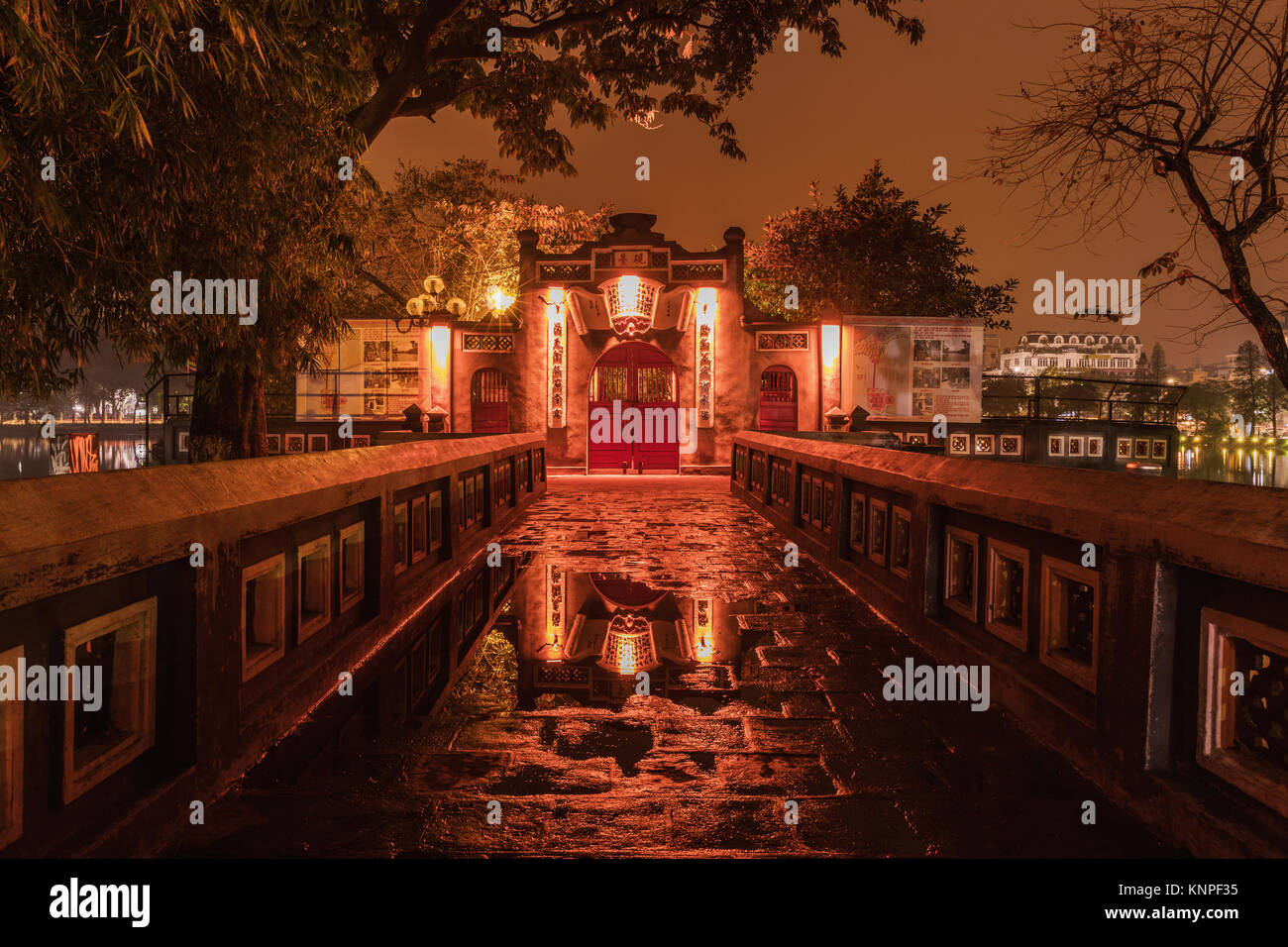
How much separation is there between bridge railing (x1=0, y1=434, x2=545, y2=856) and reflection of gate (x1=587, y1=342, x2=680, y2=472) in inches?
720

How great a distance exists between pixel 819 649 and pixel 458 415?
807 inches

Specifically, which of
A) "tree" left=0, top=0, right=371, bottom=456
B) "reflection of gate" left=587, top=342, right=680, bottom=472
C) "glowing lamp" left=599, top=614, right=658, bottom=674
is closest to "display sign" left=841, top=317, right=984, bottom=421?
"reflection of gate" left=587, top=342, right=680, bottom=472

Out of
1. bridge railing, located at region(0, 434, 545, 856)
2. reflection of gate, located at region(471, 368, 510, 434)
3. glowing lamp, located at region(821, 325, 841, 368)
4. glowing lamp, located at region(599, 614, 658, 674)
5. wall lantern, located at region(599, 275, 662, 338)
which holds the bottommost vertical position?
glowing lamp, located at region(599, 614, 658, 674)

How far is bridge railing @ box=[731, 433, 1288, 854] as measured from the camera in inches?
97.8

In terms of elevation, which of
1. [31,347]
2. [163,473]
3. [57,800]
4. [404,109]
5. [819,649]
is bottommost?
[819,649]

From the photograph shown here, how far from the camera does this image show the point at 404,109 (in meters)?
12.5

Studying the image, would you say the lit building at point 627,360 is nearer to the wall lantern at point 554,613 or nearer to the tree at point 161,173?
the tree at point 161,173

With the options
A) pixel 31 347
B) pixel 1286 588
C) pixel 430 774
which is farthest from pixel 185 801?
pixel 31 347

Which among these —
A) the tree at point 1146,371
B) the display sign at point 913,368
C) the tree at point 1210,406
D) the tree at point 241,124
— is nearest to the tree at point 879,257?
the display sign at point 913,368

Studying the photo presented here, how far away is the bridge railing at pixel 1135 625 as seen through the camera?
8.15 feet

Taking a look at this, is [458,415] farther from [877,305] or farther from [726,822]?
[726,822]
